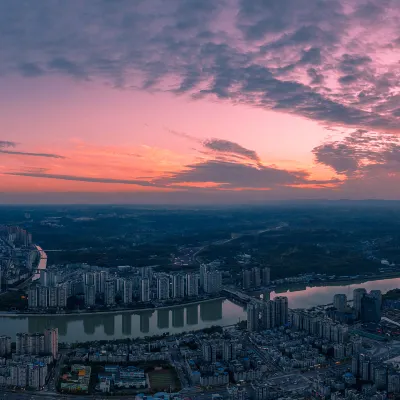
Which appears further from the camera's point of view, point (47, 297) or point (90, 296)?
point (90, 296)

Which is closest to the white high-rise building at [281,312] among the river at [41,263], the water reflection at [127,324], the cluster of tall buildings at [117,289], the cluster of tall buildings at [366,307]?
the cluster of tall buildings at [366,307]

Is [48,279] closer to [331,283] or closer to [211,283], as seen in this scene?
[211,283]

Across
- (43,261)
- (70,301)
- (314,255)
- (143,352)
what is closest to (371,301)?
(143,352)

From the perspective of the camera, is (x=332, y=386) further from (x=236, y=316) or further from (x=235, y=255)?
(x=235, y=255)

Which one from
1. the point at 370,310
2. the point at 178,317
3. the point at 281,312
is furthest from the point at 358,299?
the point at 178,317

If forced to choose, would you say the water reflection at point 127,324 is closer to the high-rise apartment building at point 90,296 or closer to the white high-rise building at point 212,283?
the high-rise apartment building at point 90,296

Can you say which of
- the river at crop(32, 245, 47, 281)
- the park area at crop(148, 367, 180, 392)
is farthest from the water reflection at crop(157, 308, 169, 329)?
the river at crop(32, 245, 47, 281)
